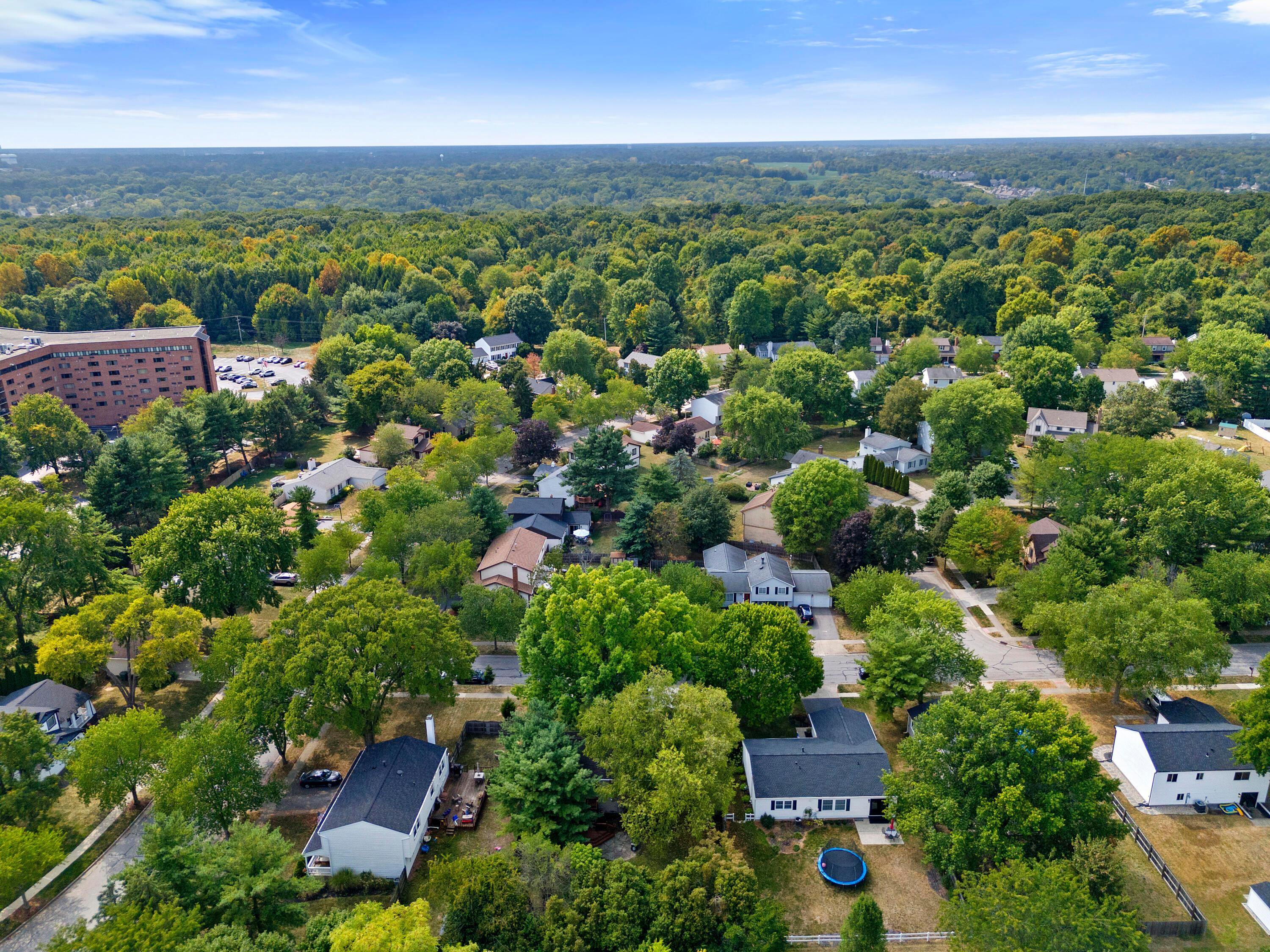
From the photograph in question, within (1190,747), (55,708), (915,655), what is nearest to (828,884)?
(915,655)

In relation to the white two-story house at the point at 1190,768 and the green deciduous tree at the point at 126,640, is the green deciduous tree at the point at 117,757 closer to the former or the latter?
the green deciduous tree at the point at 126,640

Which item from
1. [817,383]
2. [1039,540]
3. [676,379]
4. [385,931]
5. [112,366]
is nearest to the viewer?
[385,931]

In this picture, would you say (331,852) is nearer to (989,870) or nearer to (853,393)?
(989,870)

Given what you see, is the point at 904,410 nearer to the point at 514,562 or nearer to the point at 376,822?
the point at 514,562

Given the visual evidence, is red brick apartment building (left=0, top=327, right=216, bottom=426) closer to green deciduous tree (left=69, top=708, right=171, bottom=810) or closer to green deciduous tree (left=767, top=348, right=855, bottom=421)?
green deciduous tree (left=69, top=708, right=171, bottom=810)

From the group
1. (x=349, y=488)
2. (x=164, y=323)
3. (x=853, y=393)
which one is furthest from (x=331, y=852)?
(x=164, y=323)

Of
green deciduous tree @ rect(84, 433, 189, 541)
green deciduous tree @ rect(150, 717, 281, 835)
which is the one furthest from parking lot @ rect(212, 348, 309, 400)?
green deciduous tree @ rect(150, 717, 281, 835)

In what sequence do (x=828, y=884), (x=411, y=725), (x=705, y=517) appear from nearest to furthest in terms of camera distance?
(x=828, y=884) → (x=411, y=725) → (x=705, y=517)
